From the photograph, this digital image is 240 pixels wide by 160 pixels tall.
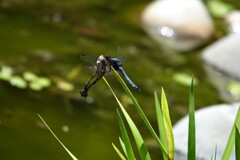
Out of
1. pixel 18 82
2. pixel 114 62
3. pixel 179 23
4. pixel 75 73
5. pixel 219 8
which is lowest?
pixel 219 8

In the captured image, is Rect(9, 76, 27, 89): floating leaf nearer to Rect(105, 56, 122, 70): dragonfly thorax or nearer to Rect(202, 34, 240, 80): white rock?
Rect(105, 56, 122, 70): dragonfly thorax

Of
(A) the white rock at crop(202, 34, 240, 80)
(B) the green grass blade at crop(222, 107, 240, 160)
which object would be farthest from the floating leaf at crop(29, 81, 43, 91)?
(B) the green grass blade at crop(222, 107, 240, 160)

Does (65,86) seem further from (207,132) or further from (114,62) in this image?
(114,62)

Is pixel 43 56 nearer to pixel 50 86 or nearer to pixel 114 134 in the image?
pixel 50 86

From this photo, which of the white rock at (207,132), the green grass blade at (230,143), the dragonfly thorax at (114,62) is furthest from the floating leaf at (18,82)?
the green grass blade at (230,143)

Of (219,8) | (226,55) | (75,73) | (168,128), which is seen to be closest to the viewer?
(168,128)

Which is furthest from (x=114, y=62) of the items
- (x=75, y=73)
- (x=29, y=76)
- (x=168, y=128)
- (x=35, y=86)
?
(x=75, y=73)

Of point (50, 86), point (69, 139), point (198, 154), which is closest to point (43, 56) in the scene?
point (50, 86)
